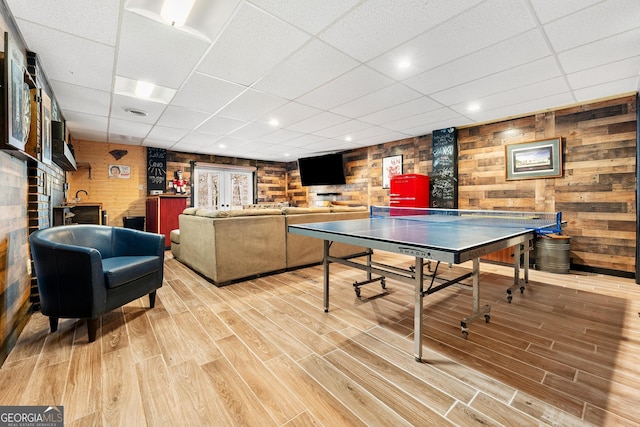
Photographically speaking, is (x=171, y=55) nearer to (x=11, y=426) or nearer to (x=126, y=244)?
(x=126, y=244)

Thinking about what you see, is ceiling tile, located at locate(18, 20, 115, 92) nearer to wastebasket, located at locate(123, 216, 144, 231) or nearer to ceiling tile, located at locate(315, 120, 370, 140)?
ceiling tile, located at locate(315, 120, 370, 140)

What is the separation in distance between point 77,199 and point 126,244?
16.7 ft

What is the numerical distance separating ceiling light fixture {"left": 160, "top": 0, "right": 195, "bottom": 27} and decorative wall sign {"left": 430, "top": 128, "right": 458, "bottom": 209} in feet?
16.5

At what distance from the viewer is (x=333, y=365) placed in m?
1.79

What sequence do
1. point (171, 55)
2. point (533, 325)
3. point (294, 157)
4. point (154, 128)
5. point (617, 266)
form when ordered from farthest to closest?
point (294, 157) → point (154, 128) → point (617, 266) → point (171, 55) → point (533, 325)

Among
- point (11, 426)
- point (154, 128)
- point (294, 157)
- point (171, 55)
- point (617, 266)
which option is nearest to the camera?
point (11, 426)

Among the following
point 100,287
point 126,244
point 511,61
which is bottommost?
point 100,287

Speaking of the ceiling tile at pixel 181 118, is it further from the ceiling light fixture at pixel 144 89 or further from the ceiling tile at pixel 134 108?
the ceiling light fixture at pixel 144 89

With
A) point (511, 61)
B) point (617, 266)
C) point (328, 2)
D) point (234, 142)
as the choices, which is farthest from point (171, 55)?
point (617, 266)

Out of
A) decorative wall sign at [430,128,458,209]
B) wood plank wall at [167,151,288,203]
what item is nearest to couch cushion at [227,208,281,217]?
decorative wall sign at [430,128,458,209]

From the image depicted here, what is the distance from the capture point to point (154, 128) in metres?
5.44

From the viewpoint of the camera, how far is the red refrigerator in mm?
5840

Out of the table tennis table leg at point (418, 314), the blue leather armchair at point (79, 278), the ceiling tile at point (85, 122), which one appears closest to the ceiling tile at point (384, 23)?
the table tennis table leg at point (418, 314)

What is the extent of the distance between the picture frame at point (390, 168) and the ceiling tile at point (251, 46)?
14.4 ft
